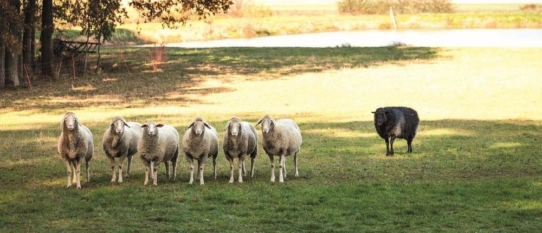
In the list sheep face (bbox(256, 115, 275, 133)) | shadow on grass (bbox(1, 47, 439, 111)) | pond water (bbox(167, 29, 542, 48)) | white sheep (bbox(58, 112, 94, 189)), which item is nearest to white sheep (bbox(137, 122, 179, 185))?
white sheep (bbox(58, 112, 94, 189))

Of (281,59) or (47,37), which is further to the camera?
(281,59)

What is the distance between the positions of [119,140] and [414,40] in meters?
58.7

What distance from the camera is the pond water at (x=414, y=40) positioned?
67.0m

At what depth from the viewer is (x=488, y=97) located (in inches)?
1284

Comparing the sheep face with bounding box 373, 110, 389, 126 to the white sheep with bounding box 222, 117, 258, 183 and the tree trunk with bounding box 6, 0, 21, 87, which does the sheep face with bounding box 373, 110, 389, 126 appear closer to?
the white sheep with bounding box 222, 117, 258, 183

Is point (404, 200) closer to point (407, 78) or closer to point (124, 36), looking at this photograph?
point (407, 78)

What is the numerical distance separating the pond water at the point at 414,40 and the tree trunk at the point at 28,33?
2698 cm

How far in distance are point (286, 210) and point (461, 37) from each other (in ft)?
210

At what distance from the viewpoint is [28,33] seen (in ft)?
130

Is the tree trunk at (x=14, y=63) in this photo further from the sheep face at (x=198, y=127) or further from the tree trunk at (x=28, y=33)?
the sheep face at (x=198, y=127)

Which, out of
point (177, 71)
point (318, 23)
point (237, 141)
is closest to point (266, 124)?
point (237, 141)

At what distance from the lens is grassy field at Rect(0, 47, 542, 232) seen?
45.3 feet

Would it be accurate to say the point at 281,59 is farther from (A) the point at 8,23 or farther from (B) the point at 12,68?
(A) the point at 8,23

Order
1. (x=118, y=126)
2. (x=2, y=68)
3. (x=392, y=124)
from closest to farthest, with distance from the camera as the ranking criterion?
(x=118, y=126) < (x=392, y=124) < (x=2, y=68)
